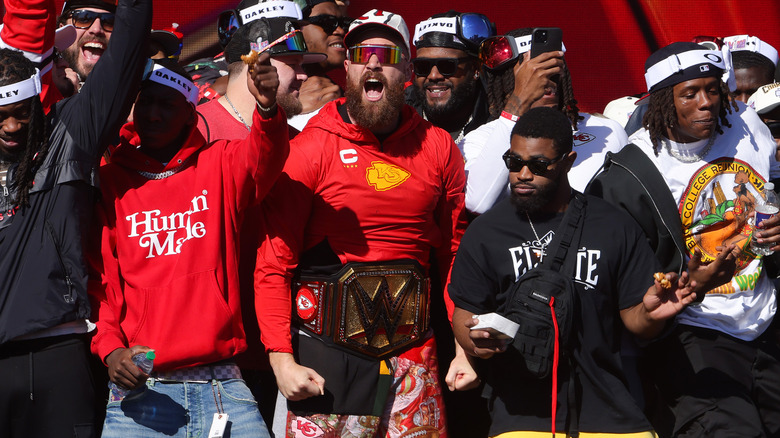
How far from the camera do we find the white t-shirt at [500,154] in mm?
4516

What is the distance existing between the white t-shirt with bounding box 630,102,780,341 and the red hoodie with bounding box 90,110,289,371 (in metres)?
1.87

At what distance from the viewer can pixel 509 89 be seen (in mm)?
5043

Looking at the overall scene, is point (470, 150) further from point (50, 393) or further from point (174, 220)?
point (50, 393)

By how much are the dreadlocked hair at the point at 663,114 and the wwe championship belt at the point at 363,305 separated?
1.33m

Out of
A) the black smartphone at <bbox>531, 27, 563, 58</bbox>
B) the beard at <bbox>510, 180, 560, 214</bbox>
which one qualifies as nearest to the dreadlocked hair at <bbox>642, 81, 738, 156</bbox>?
the black smartphone at <bbox>531, 27, 563, 58</bbox>

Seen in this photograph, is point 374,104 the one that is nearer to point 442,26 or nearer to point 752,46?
point 442,26

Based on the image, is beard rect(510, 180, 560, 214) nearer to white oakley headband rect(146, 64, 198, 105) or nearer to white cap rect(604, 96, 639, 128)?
white oakley headband rect(146, 64, 198, 105)

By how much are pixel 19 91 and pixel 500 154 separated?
82.2 inches

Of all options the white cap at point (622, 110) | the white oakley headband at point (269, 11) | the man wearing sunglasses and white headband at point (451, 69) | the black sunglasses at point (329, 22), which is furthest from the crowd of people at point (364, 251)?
the white cap at point (622, 110)

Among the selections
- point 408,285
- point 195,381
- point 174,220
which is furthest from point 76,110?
point 408,285

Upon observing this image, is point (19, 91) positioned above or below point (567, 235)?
above

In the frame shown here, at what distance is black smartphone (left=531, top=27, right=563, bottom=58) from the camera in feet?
15.4

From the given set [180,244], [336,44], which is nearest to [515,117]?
[180,244]

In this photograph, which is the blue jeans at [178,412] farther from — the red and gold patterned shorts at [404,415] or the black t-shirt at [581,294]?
the black t-shirt at [581,294]
